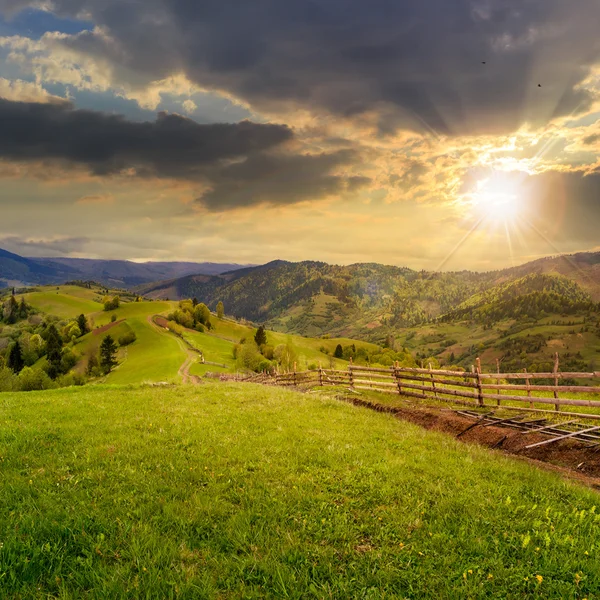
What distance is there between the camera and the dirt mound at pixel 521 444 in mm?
12148

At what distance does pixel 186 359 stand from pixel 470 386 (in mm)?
108474

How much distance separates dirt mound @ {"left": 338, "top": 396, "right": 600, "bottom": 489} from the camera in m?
12.1

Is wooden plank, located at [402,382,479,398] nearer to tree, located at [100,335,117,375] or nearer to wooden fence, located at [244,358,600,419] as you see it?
wooden fence, located at [244,358,600,419]

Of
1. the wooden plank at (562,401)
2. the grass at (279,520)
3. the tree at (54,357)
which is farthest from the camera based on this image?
the tree at (54,357)

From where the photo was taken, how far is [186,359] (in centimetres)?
11756

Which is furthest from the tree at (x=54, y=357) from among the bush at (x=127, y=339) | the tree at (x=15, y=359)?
the bush at (x=127, y=339)

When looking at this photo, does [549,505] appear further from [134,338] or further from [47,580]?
[134,338]

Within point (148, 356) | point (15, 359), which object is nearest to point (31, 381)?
point (148, 356)

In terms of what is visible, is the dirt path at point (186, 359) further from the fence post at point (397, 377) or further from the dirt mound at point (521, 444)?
the dirt mound at point (521, 444)

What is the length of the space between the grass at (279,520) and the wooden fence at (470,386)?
7.40 m

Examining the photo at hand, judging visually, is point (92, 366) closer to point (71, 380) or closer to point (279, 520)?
point (71, 380)

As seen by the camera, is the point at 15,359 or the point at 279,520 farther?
the point at 15,359

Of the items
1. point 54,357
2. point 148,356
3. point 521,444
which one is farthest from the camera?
point 54,357

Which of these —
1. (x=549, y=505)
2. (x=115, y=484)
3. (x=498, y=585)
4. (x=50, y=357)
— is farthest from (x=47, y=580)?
(x=50, y=357)
